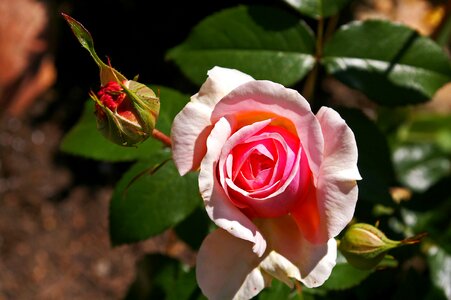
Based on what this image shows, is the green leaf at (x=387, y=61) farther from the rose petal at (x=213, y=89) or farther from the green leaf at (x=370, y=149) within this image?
the rose petal at (x=213, y=89)

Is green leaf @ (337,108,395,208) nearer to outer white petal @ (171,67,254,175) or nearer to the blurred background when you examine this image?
outer white petal @ (171,67,254,175)

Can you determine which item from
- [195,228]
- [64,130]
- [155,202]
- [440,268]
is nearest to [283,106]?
[155,202]

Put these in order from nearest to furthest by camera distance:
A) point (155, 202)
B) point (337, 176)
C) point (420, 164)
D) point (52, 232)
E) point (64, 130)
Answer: point (337, 176) < point (155, 202) < point (420, 164) < point (52, 232) < point (64, 130)

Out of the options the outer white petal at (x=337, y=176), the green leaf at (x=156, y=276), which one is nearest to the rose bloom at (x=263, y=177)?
the outer white petal at (x=337, y=176)

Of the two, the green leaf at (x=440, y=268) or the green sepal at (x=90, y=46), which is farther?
the green leaf at (x=440, y=268)

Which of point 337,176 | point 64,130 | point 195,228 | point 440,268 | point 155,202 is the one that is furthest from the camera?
point 64,130

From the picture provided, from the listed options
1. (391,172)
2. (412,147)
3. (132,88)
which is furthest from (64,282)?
(132,88)

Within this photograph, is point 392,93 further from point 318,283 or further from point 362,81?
point 318,283

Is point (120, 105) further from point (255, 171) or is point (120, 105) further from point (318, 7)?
point (318, 7)
